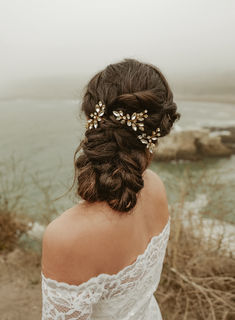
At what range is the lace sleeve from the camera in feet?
3.42

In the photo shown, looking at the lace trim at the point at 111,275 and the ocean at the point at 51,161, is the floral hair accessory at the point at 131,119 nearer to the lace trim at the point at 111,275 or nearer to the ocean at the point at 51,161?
the lace trim at the point at 111,275

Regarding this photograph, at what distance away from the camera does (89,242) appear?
3.23 ft

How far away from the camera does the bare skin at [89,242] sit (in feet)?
3.12

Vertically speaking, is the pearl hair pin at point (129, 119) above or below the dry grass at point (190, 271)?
above

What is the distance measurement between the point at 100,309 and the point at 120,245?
1.38ft

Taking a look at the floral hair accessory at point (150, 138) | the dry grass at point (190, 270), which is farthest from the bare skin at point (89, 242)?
the dry grass at point (190, 270)

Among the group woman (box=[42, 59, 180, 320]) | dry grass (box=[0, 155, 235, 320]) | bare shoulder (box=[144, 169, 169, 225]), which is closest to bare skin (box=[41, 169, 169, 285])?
woman (box=[42, 59, 180, 320])

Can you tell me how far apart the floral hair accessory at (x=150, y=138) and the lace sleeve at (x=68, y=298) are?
A: 24.1 inches

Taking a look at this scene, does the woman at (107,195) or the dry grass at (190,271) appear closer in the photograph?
the woman at (107,195)

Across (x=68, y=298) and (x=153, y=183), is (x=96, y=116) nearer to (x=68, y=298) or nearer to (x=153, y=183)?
(x=153, y=183)

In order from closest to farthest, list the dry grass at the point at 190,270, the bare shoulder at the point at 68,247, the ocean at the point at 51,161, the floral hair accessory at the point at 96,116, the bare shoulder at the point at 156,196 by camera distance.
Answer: the bare shoulder at the point at 68,247
the floral hair accessory at the point at 96,116
the bare shoulder at the point at 156,196
the dry grass at the point at 190,270
the ocean at the point at 51,161

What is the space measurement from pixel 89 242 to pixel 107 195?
0.66 feet

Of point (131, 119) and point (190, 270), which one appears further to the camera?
point (190, 270)

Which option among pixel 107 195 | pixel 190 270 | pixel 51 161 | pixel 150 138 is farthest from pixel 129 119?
pixel 51 161
